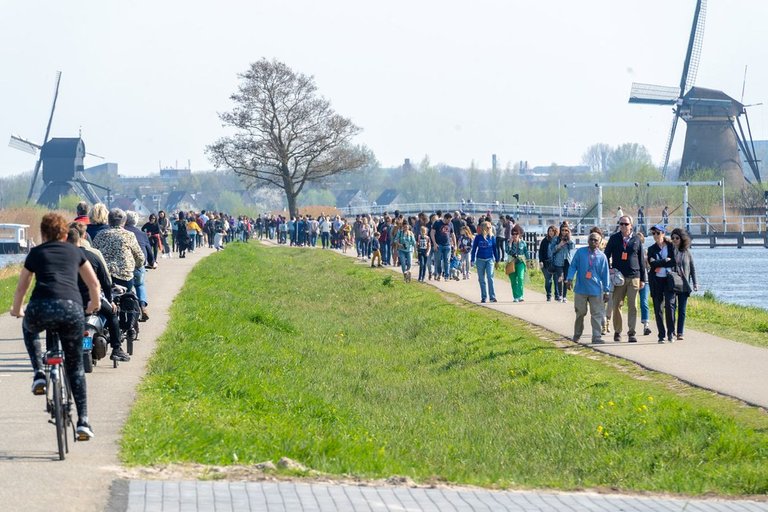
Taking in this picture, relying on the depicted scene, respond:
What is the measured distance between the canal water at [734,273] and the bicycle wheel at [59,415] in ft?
88.6

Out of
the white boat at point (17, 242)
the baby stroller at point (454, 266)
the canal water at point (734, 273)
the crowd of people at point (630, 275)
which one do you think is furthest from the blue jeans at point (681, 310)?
the white boat at point (17, 242)

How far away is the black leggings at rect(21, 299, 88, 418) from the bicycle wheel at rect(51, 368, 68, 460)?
0.20m

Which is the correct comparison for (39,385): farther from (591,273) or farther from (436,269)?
(436,269)

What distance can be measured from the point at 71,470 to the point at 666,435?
5.99m

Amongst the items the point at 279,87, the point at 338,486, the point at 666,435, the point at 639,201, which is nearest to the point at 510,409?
the point at 666,435

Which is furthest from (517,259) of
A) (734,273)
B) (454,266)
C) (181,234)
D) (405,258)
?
(734,273)

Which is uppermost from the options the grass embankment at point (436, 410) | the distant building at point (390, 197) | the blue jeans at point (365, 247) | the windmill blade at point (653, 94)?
the windmill blade at point (653, 94)

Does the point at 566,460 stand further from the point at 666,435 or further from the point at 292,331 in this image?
the point at 292,331

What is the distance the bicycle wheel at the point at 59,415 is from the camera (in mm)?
8531

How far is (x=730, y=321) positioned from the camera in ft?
74.4

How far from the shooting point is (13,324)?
19.5 meters

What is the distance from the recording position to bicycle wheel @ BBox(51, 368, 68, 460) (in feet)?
28.0

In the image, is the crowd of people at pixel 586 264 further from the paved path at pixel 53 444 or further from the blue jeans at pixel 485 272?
the paved path at pixel 53 444

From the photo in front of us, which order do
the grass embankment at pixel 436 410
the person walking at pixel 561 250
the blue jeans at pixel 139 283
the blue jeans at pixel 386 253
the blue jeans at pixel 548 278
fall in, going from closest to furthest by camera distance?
the grass embankment at pixel 436 410
the blue jeans at pixel 139 283
the person walking at pixel 561 250
the blue jeans at pixel 548 278
the blue jeans at pixel 386 253
